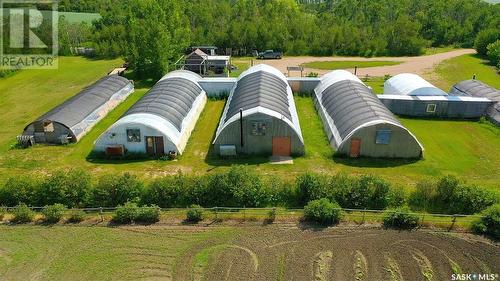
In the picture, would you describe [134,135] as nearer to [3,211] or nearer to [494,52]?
[3,211]

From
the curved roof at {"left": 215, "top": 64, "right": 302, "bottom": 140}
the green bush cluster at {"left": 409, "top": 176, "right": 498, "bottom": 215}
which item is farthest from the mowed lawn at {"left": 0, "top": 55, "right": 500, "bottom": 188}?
the green bush cluster at {"left": 409, "top": 176, "right": 498, "bottom": 215}

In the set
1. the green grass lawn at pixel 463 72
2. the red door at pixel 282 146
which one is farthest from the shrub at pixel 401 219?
the green grass lawn at pixel 463 72

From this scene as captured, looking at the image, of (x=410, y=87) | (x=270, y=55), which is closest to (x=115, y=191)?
(x=410, y=87)

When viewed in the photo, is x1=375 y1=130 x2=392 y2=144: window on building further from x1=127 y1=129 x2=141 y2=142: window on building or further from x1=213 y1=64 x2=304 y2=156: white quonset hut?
x1=127 y1=129 x2=141 y2=142: window on building

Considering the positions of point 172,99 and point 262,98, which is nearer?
point 262,98

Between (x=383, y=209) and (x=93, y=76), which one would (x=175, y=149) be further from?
(x=93, y=76)

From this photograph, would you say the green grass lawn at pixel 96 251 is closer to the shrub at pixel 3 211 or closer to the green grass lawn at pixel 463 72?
the shrub at pixel 3 211
